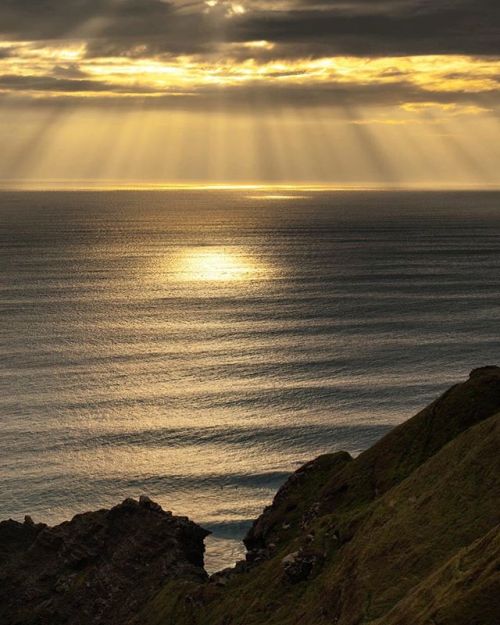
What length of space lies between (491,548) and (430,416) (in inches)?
859

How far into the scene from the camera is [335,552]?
40688 mm

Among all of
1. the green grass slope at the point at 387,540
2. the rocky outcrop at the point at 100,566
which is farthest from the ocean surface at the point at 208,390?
the green grass slope at the point at 387,540

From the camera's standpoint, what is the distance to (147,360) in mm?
135750

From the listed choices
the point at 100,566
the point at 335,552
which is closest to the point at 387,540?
the point at 335,552

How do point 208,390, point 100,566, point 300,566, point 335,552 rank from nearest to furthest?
1. point 300,566
2. point 335,552
3. point 100,566
4. point 208,390

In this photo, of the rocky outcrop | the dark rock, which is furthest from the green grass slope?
the rocky outcrop

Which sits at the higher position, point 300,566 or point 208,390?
point 300,566

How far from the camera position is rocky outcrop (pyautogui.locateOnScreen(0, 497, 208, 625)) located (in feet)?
165

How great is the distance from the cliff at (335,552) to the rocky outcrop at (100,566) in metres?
0.08

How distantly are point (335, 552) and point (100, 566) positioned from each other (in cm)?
1739

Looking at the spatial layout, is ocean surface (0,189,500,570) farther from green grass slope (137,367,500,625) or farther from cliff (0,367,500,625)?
green grass slope (137,367,500,625)

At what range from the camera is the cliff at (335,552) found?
32.1 metres

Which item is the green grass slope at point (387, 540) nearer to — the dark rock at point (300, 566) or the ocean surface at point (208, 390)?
the dark rock at point (300, 566)

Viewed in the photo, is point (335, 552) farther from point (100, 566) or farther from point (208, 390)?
point (208, 390)
